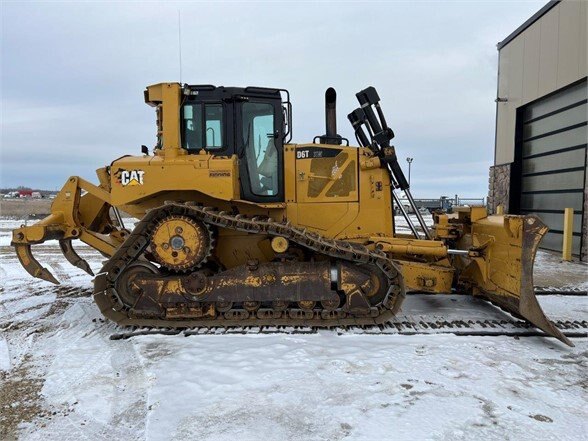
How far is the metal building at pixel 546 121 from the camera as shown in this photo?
1241 centimetres

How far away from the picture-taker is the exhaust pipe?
6.97 metres

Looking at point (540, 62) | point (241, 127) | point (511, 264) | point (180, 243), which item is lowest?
point (511, 264)

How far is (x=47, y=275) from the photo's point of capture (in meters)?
6.48

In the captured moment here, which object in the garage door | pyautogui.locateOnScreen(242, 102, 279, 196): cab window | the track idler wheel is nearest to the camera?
the track idler wheel

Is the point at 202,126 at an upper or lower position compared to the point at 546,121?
lower

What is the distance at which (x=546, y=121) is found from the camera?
46.8 ft

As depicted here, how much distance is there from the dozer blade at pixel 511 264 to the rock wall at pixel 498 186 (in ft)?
34.7

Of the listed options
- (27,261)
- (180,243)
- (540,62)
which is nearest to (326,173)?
(180,243)

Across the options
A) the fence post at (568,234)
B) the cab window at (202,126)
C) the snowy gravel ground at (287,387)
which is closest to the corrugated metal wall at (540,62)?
the fence post at (568,234)

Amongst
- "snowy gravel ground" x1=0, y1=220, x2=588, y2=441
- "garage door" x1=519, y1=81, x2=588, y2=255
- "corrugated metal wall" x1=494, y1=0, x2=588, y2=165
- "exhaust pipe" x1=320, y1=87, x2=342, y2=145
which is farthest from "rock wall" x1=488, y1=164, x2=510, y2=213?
"snowy gravel ground" x1=0, y1=220, x2=588, y2=441

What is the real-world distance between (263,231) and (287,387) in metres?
2.19

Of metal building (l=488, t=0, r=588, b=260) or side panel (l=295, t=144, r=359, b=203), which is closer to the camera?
side panel (l=295, t=144, r=359, b=203)

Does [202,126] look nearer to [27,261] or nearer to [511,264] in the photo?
[27,261]

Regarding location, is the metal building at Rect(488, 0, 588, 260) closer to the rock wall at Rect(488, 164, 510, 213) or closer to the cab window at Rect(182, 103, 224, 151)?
the rock wall at Rect(488, 164, 510, 213)
